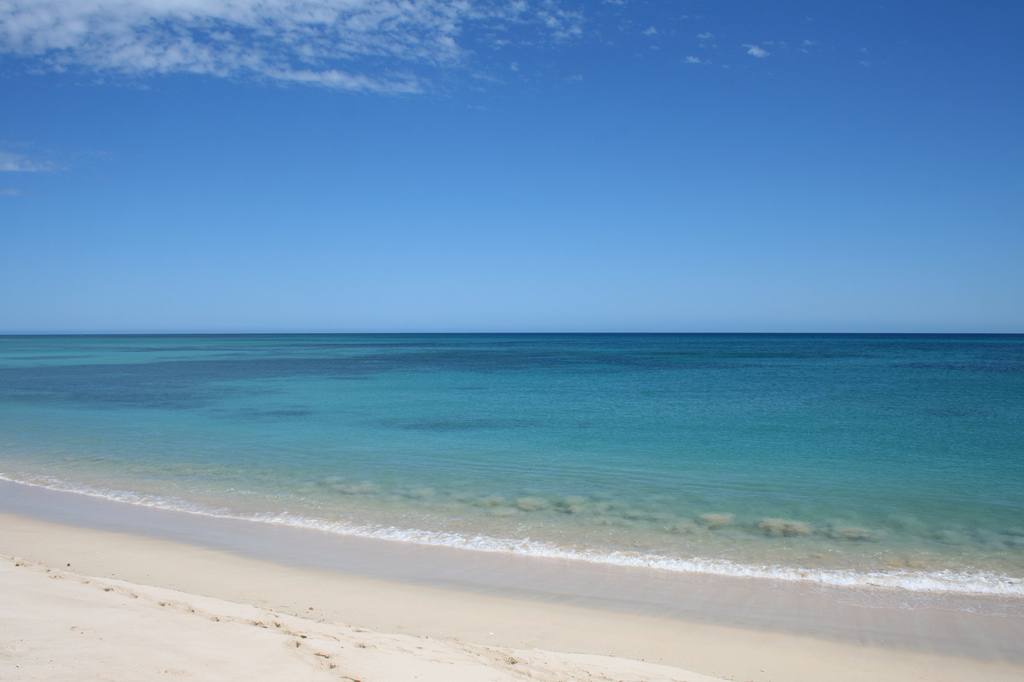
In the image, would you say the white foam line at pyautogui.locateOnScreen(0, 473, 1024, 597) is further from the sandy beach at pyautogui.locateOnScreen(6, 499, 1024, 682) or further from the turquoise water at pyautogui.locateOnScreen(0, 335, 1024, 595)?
the sandy beach at pyautogui.locateOnScreen(6, 499, 1024, 682)

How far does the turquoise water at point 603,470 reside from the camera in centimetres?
755

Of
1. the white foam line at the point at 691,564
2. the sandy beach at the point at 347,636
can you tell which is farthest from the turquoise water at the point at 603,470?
the sandy beach at the point at 347,636

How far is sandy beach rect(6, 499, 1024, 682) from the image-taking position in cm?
385

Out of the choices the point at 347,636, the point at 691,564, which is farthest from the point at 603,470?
the point at 347,636

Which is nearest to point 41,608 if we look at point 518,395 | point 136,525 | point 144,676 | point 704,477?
point 144,676

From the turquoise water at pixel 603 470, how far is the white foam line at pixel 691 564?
0.11ft

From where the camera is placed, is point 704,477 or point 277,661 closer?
point 277,661

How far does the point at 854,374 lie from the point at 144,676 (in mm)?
39802

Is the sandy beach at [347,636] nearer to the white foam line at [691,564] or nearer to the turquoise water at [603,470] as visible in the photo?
the white foam line at [691,564]

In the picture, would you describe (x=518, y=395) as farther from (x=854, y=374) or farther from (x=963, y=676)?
(x=854, y=374)

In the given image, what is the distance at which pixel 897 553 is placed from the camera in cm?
727

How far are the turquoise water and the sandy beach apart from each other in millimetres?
1601

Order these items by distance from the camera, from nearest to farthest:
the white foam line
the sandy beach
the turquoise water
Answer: the sandy beach < the white foam line < the turquoise water

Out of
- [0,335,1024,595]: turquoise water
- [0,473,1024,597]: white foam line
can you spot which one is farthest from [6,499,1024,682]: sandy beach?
[0,335,1024,595]: turquoise water
